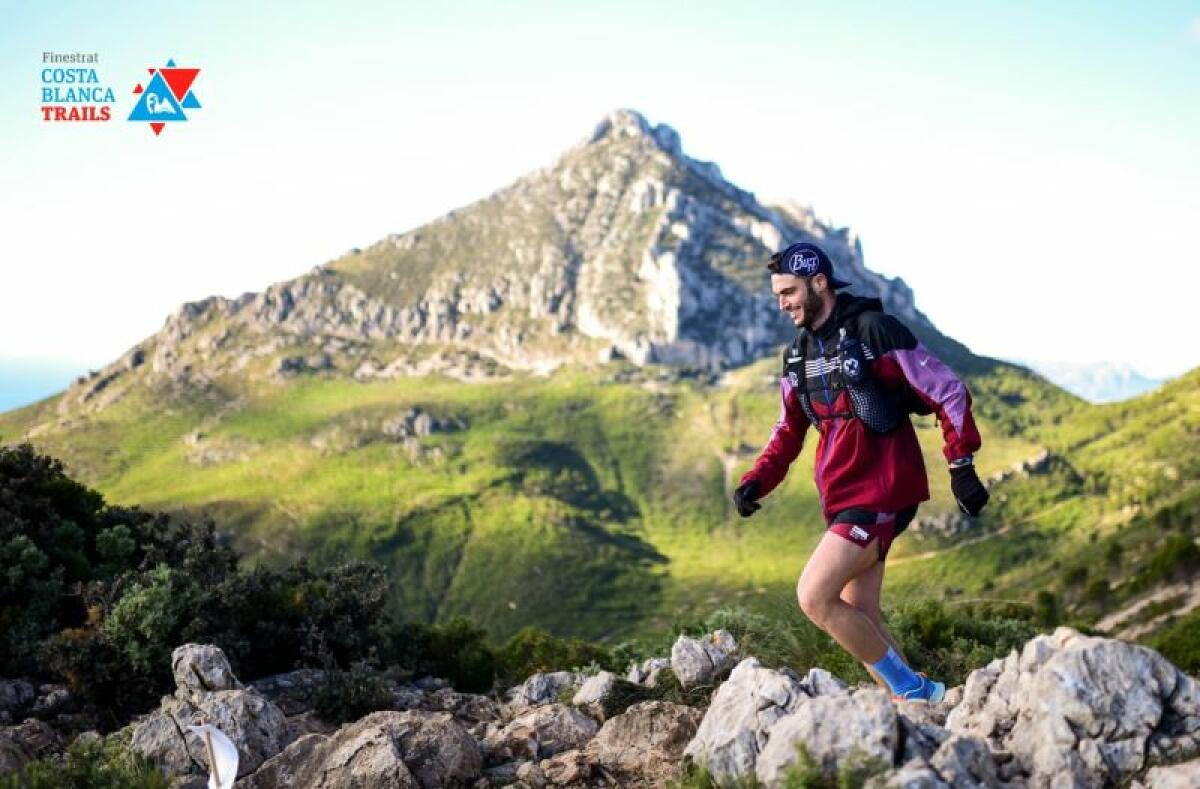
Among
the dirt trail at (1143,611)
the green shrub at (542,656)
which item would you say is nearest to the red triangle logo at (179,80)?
the green shrub at (542,656)

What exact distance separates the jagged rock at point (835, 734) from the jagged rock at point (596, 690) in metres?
3.10

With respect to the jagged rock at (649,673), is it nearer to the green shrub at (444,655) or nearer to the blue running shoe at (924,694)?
the blue running shoe at (924,694)

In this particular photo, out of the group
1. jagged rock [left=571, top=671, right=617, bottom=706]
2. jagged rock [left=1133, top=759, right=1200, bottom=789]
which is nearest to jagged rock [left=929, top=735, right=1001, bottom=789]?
jagged rock [left=1133, top=759, right=1200, bottom=789]

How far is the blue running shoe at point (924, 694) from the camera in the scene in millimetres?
6168

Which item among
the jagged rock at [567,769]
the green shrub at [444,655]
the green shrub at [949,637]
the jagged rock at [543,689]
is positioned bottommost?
the green shrub at [444,655]

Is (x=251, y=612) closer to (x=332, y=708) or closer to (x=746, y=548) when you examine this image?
(x=332, y=708)

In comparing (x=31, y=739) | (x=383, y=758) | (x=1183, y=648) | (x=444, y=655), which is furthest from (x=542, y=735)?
(x=1183, y=648)

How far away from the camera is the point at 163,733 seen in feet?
22.6

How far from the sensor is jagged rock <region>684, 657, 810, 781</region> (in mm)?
4918

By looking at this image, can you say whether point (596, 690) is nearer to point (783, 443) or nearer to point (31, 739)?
point (783, 443)

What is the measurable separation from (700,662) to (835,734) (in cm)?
338

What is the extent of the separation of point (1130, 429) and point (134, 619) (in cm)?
20979

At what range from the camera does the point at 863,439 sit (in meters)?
6.07

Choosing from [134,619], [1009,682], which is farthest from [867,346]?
[134,619]
